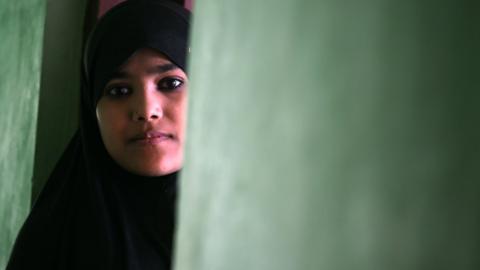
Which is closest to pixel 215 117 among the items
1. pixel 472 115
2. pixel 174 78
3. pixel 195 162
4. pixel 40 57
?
pixel 195 162

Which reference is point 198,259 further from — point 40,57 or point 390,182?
point 40,57

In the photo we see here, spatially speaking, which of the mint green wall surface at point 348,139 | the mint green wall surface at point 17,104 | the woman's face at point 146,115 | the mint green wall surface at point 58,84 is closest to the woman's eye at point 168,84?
the woman's face at point 146,115

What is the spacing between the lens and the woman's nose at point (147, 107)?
3.78 ft

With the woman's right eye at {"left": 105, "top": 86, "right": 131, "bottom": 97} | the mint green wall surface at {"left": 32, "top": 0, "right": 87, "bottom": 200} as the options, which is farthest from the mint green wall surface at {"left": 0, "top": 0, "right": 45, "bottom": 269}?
the woman's right eye at {"left": 105, "top": 86, "right": 131, "bottom": 97}

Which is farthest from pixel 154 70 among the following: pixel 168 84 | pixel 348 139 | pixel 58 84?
pixel 348 139

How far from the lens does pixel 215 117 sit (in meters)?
0.29

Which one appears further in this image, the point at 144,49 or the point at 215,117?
the point at 144,49

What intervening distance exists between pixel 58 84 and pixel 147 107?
509 mm

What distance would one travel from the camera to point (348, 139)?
196mm

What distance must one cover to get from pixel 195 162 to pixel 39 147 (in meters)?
1.32

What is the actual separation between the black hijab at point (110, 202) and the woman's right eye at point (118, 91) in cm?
2

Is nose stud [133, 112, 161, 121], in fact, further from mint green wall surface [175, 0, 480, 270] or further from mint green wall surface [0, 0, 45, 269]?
mint green wall surface [175, 0, 480, 270]

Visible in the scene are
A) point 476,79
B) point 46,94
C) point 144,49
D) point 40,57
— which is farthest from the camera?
Answer: point 46,94

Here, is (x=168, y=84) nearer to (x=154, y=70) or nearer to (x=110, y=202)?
(x=154, y=70)
